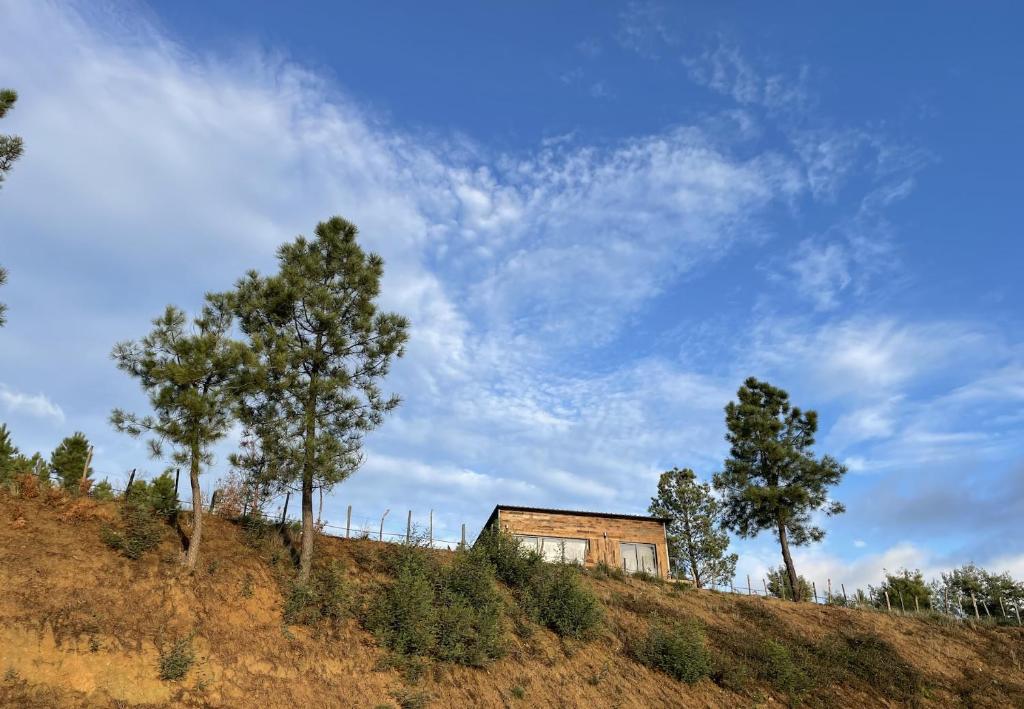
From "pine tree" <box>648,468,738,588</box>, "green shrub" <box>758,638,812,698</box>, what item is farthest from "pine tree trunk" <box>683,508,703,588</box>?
"green shrub" <box>758,638,812,698</box>

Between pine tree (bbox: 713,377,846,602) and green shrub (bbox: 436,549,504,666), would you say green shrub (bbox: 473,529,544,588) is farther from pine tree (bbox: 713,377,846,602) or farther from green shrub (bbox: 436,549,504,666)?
pine tree (bbox: 713,377,846,602)

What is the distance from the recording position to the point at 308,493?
2383 centimetres

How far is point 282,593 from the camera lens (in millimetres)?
22219

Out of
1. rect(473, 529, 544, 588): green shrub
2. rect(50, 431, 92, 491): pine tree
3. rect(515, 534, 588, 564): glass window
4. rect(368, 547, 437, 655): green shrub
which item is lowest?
rect(368, 547, 437, 655): green shrub

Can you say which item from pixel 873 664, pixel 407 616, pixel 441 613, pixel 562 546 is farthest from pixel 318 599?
pixel 873 664

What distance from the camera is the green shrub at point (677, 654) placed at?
2575 centimetres

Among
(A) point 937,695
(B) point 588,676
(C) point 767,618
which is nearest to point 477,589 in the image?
(B) point 588,676

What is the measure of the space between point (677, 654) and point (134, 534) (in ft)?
69.5

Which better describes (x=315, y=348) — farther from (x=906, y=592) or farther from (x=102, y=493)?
(x=906, y=592)

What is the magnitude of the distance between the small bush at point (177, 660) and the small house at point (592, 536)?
23737 millimetres

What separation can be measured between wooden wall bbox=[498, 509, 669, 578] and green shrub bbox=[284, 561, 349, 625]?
17503 millimetres

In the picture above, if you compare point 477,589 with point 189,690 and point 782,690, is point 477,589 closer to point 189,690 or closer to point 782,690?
point 189,690

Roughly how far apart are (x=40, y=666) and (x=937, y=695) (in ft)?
118

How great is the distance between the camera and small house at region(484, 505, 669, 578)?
1591 inches
